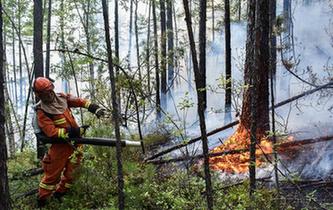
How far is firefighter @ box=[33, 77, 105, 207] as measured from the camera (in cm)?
594

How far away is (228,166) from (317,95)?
4.63m

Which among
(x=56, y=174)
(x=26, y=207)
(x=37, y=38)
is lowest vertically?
(x=26, y=207)

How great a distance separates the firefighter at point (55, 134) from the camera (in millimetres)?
5941

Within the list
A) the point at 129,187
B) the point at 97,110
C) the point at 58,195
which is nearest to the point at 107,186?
the point at 129,187

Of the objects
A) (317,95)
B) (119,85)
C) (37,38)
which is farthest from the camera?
(317,95)

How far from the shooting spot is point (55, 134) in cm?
587

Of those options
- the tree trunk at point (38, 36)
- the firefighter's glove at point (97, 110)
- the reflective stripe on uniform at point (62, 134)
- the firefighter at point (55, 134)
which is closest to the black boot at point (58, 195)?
the firefighter at point (55, 134)

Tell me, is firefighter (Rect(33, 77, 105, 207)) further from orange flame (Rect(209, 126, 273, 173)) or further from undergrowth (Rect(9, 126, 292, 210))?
orange flame (Rect(209, 126, 273, 173))

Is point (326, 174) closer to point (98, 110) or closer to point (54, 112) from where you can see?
point (98, 110)

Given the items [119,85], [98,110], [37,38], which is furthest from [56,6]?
[98,110]

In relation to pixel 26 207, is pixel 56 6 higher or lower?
higher

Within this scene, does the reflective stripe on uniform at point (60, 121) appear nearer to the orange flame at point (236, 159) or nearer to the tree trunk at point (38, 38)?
the orange flame at point (236, 159)

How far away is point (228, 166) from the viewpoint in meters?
7.20

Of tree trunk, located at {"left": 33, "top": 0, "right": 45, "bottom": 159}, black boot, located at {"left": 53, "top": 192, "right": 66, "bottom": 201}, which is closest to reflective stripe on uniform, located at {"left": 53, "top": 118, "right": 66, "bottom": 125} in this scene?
black boot, located at {"left": 53, "top": 192, "right": 66, "bottom": 201}
